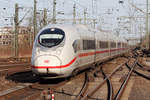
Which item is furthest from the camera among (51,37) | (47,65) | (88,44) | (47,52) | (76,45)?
(88,44)

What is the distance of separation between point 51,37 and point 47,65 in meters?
1.64

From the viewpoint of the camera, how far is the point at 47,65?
11461 millimetres

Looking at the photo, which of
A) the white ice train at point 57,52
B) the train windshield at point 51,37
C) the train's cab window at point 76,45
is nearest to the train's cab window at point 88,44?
the white ice train at point 57,52

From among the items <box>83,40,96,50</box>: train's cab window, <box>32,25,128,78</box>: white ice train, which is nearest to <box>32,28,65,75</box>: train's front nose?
Result: <box>32,25,128,78</box>: white ice train

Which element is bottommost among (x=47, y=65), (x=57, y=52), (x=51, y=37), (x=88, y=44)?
(x=47, y=65)

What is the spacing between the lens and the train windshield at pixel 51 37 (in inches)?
483

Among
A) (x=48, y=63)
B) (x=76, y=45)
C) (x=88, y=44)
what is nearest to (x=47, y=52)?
(x=48, y=63)

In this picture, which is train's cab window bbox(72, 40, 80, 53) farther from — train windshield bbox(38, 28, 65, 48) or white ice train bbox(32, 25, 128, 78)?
train windshield bbox(38, 28, 65, 48)

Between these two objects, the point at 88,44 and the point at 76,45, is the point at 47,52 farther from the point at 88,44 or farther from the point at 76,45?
the point at 88,44

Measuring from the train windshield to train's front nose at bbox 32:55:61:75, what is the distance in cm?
74

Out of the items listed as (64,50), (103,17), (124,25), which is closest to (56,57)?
(64,50)

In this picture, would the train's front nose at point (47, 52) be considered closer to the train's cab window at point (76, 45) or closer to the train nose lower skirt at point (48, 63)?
the train nose lower skirt at point (48, 63)

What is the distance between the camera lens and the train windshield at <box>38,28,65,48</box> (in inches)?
483

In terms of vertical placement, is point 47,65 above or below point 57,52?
below
